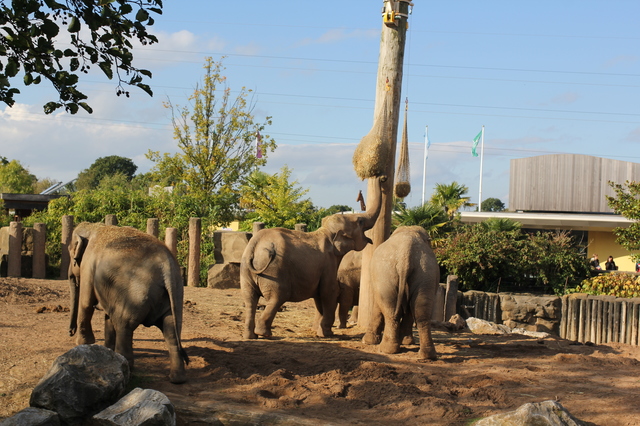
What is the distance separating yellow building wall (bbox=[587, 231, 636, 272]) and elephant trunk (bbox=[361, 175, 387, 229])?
2301 cm

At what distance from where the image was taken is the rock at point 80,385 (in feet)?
18.5

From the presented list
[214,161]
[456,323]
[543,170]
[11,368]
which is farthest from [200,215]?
[543,170]

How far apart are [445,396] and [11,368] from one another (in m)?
4.26

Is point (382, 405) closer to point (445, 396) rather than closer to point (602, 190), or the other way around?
point (445, 396)

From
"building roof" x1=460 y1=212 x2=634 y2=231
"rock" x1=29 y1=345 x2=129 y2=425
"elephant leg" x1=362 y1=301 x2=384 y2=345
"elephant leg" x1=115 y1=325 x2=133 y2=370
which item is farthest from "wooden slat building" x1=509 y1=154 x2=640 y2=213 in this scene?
"rock" x1=29 y1=345 x2=129 y2=425

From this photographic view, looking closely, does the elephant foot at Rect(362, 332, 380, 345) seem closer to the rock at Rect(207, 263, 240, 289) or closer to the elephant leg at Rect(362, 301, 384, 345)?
the elephant leg at Rect(362, 301, 384, 345)

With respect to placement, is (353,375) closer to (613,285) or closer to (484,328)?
(484,328)

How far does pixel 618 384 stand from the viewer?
7410 mm

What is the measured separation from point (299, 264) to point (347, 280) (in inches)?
83.8

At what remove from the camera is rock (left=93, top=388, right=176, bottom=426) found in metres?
5.25

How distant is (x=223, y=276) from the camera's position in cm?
1656

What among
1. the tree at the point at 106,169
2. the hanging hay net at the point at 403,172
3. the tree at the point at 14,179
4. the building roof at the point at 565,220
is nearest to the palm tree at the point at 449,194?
the building roof at the point at 565,220

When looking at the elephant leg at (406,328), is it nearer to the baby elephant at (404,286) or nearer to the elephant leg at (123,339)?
the baby elephant at (404,286)

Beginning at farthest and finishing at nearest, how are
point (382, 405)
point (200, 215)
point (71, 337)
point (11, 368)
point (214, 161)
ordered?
point (214, 161)
point (200, 215)
point (71, 337)
point (11, 368)
point (382, 405)
